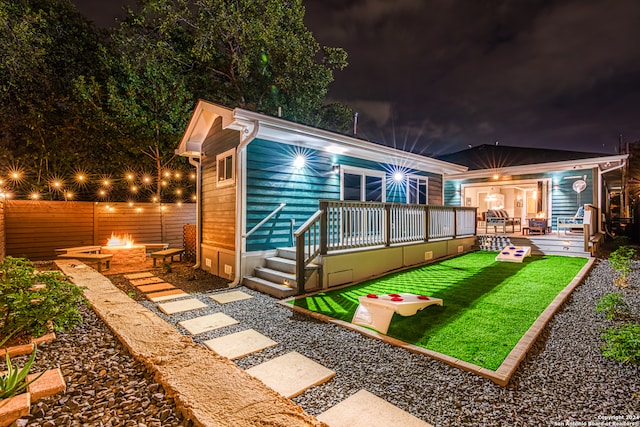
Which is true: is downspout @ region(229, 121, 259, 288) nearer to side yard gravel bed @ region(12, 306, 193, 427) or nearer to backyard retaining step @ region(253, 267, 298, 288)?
backyard retaining step @ region(253, 267, 298, 288)

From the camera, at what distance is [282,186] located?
6730mm

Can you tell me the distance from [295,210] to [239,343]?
4044 mm

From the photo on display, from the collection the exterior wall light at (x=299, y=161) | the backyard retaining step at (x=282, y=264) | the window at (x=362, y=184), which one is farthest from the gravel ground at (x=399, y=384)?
the window at (x=362, y=184)

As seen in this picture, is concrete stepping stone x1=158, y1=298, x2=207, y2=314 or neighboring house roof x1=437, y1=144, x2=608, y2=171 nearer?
concrete stepping stone x1=158, y1=298, x2=207, y2=314

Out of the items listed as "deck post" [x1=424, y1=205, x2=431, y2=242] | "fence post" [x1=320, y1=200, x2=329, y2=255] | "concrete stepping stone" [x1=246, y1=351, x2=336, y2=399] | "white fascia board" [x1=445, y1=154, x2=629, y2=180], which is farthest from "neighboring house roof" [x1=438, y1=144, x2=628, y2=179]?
"concrete stepping stone" [x1=246, y1=351, x2=336, y2=399]

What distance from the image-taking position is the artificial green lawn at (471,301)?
3.14 meters

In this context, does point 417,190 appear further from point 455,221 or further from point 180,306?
point 180,306

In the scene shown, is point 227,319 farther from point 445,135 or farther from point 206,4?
point 445,135

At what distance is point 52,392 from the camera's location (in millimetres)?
1906

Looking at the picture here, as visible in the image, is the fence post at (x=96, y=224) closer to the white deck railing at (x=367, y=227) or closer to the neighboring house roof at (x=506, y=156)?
the white deck railing at (x=367, y=227)

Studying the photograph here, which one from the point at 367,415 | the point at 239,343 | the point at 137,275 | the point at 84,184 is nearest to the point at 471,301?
the point at 367,415

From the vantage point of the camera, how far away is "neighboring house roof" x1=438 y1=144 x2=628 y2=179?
10.8 m

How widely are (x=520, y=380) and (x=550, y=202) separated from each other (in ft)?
40.2

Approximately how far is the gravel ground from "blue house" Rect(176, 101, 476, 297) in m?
2.27
